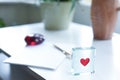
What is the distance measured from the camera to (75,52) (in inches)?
30.9

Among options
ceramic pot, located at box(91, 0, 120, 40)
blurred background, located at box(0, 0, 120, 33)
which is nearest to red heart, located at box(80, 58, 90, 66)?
ceramic pot, located at box(91, 0, 120, 40)

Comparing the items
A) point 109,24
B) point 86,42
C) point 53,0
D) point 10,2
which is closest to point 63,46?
point 86,42

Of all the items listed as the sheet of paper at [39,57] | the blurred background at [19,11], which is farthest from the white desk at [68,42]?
the blurred background at [19,11]

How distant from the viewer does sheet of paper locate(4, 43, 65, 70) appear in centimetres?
84

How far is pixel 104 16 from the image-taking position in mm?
1112

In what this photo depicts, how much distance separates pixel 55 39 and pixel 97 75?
1.52ft

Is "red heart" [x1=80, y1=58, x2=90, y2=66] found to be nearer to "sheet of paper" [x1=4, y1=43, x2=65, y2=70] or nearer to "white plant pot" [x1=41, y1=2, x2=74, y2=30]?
"sheet of paper" [x1=4, y1=43, x2=65, y2=70]

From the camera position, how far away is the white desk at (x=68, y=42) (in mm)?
760

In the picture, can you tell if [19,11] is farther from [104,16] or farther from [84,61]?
[84,61]

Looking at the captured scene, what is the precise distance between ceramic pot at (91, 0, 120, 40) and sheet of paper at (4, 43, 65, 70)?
10.2 inches

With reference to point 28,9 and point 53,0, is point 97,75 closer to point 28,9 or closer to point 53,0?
point 53,0

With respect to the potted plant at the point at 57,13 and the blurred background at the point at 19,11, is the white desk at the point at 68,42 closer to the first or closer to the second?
the potted plant at the point at 57,13

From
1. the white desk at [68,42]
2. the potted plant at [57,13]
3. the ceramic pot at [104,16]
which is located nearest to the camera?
the white desk at [68,42]

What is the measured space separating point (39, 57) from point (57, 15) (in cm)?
49
